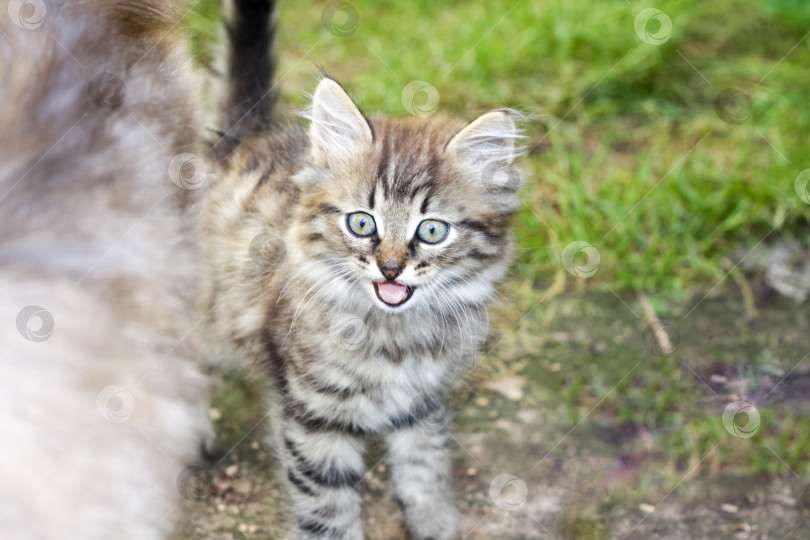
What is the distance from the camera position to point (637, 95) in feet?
16.9

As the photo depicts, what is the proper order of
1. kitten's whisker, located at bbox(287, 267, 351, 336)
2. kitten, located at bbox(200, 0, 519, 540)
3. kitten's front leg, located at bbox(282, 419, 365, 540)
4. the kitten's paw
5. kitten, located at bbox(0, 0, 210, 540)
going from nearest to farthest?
kitten, located at bbox(0, 0, 210, 540)
kitten, located at bbox(200, 0, 519, 540)
kitten's whisker, located at bbox(287, 267, 351, 336)
kitten's front leg, located at bbox(282, 419, 365, 540)
the kitten's paw

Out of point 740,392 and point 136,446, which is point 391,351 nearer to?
point 136,446

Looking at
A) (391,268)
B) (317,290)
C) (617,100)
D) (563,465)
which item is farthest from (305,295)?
(617,100)

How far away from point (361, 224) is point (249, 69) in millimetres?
1137

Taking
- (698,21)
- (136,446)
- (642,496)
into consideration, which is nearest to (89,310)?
(136,446)

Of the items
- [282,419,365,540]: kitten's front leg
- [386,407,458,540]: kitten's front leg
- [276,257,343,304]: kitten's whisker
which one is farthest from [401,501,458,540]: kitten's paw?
[276,257,343,304]: kitten's whisker

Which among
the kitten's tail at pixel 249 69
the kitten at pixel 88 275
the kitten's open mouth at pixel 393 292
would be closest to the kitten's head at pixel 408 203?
the kitten's open mouth at pixel 393 292

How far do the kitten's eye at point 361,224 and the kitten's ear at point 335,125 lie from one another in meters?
0.24

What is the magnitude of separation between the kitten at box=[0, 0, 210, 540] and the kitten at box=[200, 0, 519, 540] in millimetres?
506

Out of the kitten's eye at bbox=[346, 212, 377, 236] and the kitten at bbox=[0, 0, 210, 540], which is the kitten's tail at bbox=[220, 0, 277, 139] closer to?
the kitten at bbox=[0, 0, 210, 540]

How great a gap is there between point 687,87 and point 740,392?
2.35 meters

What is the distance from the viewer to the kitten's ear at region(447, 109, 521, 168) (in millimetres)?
2605

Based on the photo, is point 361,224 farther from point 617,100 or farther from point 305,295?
point 617,100

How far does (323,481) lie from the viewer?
286cm
